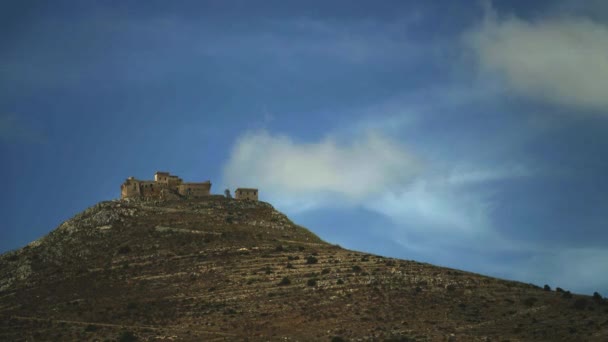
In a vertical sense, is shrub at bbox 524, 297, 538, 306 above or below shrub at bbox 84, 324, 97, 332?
above

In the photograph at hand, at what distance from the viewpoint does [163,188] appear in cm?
14438

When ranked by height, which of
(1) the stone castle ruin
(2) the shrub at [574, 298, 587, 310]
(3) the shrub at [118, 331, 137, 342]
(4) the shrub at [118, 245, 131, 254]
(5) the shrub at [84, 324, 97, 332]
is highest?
(1) the stone castle ruin

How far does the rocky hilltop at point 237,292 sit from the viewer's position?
8469 centimetres

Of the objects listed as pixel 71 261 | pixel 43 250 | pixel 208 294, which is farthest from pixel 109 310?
pixel 43 250

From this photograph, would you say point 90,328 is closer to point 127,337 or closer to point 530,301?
point 127,337

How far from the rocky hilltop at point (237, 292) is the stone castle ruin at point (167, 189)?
376 inches

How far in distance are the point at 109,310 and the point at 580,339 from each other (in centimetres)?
5676

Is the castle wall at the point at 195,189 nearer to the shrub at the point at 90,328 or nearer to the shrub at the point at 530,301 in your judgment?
the shrub at the point at 90,328

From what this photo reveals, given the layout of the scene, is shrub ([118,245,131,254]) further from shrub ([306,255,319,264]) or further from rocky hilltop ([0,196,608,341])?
shrub ([306,255,319,264])

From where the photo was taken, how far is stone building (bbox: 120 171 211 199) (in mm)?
142250

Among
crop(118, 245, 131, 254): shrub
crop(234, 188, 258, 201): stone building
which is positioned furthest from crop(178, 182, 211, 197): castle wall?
crop(118, 245, 131, 254): shrub

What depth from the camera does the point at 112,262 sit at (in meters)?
113

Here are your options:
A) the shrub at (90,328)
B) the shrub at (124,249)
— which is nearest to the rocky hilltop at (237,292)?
the shrub at (90,328)

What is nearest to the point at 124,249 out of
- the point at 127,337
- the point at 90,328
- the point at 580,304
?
the point at 90,328
